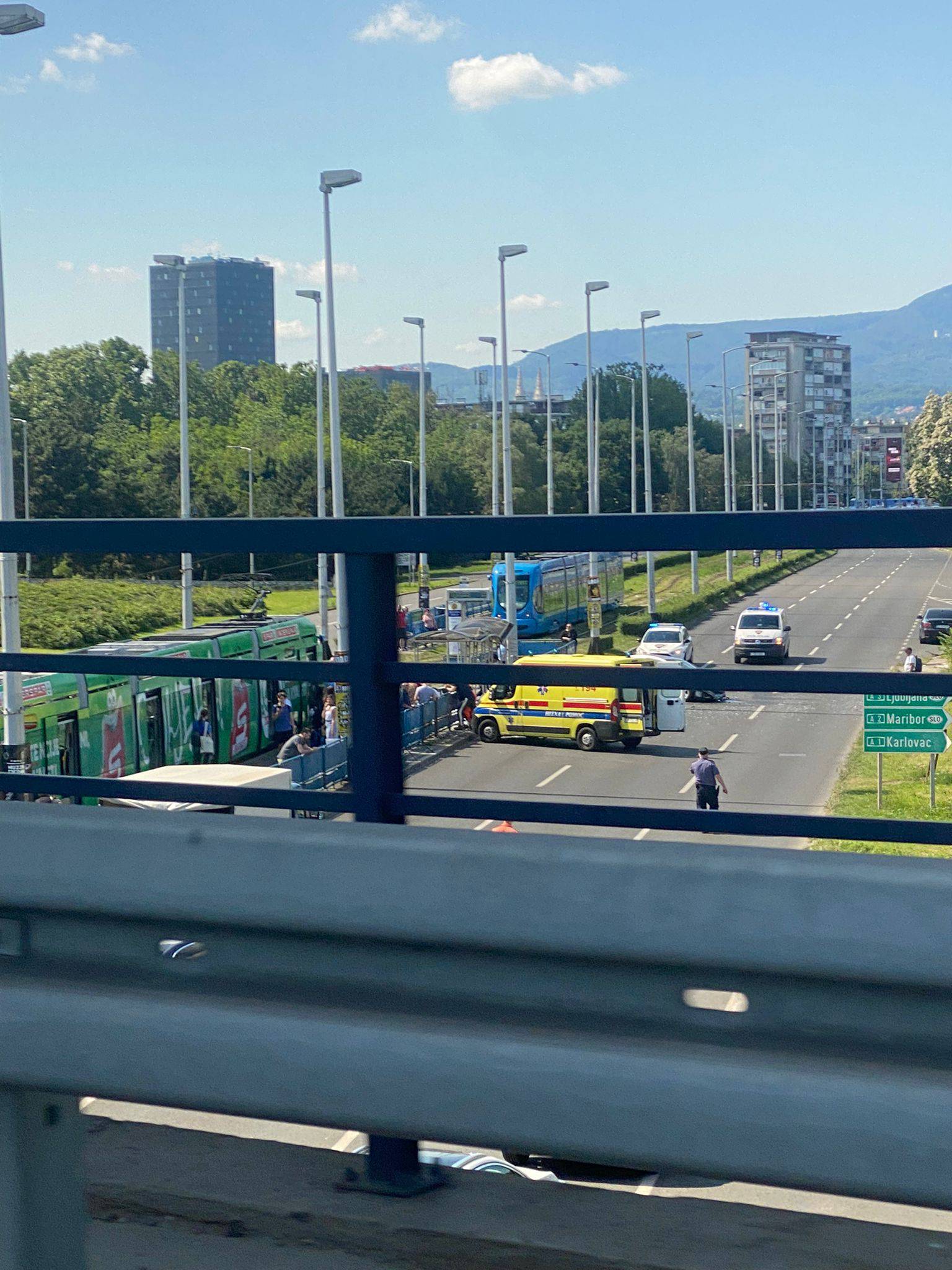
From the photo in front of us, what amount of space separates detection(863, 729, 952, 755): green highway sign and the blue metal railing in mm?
170

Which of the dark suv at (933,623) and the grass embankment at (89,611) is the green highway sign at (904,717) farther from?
the grass embankment at (89,611)

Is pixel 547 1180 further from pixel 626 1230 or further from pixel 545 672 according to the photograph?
pixel 545 672

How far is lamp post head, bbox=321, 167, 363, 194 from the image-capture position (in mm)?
38625

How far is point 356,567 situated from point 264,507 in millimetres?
74661

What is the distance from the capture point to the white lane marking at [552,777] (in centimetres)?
310

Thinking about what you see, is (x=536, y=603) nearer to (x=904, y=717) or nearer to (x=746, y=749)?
(x=746, y=749)

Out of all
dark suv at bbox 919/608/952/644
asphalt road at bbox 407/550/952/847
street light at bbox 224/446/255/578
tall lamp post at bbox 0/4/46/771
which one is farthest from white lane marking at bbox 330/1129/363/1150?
street light at bbox 224/446/255/578

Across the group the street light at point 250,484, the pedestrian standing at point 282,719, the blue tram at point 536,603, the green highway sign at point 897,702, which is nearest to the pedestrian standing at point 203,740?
the blue tram at point 536,603

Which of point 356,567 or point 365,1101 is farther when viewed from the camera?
point 356,567

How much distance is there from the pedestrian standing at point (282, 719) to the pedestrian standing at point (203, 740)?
193cm

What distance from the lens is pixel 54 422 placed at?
80.0 m

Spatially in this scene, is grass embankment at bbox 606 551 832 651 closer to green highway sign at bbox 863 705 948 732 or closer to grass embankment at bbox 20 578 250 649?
green highway sign at bbox 863 705 948 732

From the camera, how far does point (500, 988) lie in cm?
269

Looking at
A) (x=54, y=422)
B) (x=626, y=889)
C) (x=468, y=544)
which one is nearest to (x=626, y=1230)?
(x=626, y=889)
